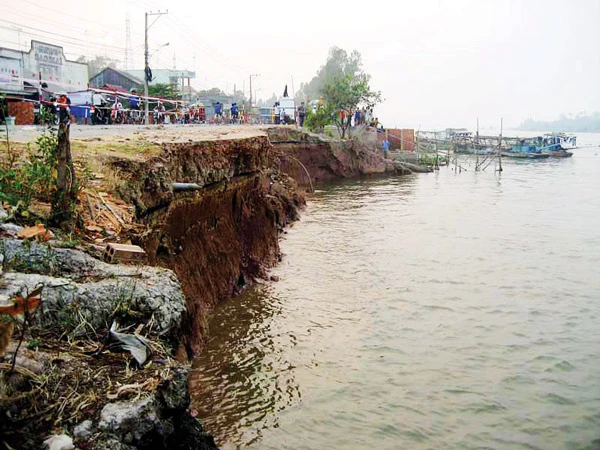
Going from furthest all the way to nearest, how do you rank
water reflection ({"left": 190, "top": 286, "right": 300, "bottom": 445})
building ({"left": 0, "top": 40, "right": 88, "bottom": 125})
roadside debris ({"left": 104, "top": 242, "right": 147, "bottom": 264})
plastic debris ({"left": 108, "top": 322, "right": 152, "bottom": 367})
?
building ({"left": 0, "top": 40, "right": 88, "bottom": 125}) < water reflection ({"left": 190, "top": 286, "right": 300, "bottom": 445}) < roadside debris ({"left": 104, "top": 242, "right": 147, "bottom": 264}) < plastic debris ({"left": 108, "top": 322, "right": 152, "bottom": 367})

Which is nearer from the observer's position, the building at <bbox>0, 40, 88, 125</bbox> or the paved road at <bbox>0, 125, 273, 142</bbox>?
the paved road at <bbox>0, 125, 273, 142</bbox>

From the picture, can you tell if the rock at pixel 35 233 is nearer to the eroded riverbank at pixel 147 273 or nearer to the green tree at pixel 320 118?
the eroded riverbank at pixel 147 273

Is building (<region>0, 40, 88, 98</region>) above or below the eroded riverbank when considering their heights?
above

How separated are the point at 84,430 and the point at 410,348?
23.1 ft

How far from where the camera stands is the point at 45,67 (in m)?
30.2

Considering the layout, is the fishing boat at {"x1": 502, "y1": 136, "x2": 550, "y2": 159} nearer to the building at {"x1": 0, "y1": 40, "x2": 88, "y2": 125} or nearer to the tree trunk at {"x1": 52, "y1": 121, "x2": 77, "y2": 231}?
the building at {"x1": 0, "y1": 40, "x2": 88, "y2": 125}

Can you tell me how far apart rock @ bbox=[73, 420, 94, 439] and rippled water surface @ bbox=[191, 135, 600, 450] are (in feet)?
11.0

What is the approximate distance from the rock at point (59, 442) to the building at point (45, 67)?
76.6 feet

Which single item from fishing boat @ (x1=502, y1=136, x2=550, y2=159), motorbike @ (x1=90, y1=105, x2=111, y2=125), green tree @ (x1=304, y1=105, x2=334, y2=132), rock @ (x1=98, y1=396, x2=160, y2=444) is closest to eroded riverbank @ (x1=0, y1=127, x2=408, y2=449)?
rock @ (x1=98, y1=396, x2=160, y2=444)

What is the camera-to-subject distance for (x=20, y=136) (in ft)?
35.3

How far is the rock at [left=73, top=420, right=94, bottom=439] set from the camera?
3.40 m

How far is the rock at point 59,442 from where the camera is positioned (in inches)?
128

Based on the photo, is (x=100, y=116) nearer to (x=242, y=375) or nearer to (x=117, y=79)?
(x=242, y=375)

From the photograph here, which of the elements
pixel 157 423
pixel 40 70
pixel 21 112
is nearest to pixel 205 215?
pixel 157 423
